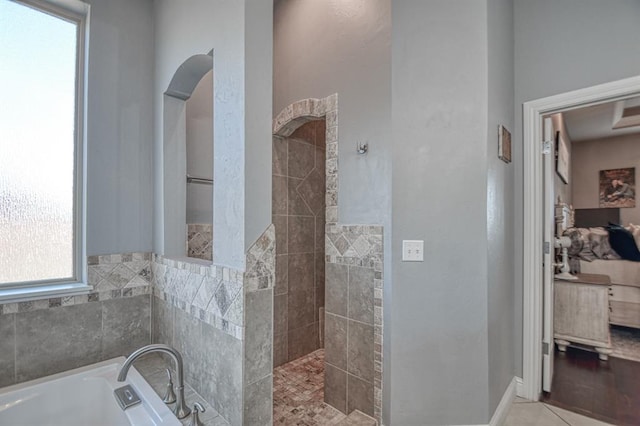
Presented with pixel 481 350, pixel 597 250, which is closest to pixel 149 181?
pixel 481 350

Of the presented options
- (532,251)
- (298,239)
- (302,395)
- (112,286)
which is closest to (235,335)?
(112,286)

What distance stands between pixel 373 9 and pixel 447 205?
4.54 ft

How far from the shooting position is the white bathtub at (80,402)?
53.2 inches

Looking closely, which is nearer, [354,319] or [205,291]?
[205,291]

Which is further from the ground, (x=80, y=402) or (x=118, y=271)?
(x=118, y=271)

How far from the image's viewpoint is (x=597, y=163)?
5227 mm

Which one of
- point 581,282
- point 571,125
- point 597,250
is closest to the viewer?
point 581,282

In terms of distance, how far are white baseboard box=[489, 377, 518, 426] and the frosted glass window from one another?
2722mm

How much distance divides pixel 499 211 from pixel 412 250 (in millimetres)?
654

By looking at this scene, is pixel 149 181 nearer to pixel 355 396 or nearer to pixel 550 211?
pixel 355 396

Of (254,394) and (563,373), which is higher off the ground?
(254,394)

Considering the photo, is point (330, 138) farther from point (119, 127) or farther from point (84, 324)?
point (84, 324)

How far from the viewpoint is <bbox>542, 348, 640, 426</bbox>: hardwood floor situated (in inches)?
79.2

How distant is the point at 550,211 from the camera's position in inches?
89.2
